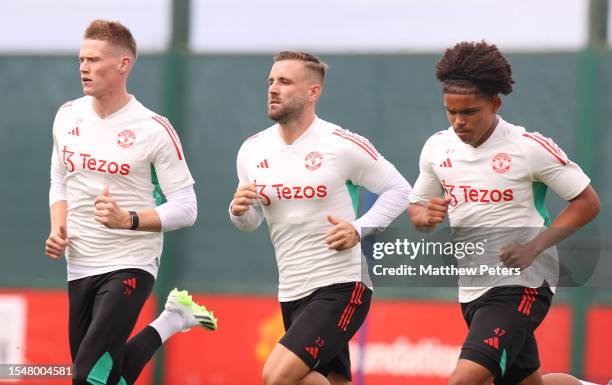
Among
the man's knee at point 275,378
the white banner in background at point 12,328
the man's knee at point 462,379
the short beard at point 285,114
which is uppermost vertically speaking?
the short beard at point 285,114

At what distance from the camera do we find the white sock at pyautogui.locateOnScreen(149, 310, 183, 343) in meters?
8.12

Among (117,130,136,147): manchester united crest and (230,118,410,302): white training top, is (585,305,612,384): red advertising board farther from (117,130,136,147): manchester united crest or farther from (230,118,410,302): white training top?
(117,130,136,147): manchester united crest

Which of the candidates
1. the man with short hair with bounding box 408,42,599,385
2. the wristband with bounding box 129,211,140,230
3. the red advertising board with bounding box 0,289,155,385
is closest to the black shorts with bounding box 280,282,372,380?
the man with short hair with bounding box 408,42,599,385

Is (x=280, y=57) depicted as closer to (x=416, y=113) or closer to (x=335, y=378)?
(x=335, y=378)

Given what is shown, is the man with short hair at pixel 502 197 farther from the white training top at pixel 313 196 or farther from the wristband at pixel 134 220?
the wristband at pixel 134 220

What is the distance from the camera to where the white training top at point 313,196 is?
716 cm

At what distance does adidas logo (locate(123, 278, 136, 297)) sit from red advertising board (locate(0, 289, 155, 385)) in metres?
4.46

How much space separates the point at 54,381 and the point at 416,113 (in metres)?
4.16

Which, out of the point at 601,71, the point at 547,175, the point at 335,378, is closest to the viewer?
the point at 547,175

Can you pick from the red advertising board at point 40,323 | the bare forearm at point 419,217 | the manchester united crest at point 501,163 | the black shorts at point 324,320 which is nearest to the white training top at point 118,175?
the black shorts at point 324,320

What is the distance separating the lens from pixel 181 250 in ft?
39.8

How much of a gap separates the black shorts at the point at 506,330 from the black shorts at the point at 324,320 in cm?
61

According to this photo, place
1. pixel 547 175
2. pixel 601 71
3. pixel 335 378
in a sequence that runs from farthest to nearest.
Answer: pixel 601 71
pixel 335 378
pixel 547 175

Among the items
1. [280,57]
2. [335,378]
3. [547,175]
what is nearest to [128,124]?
[280,57]
